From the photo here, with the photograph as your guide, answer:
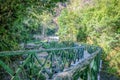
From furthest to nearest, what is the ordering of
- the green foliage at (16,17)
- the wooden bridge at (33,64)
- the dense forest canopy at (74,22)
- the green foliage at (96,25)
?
the green foliage at (96,25), the dense forest canopy at (74,22), the green foliage at (16,17), the wooden bridge at (33,64)

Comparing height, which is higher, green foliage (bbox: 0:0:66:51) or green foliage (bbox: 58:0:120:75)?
green foliage (bbox: 0:0:66:51)

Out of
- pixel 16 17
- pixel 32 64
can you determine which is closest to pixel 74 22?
pixel 16 17

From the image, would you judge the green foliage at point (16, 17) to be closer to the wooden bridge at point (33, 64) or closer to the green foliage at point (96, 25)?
the wooden bridge at point (33, 64)

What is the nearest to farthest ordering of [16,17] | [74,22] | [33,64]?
1. [33,64]
2. [16,17]
3. [74,22]

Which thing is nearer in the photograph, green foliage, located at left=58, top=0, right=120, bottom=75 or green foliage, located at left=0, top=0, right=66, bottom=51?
green foliage, located at left=0, top=0, right=66, bottom=51

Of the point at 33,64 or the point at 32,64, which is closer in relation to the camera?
the point at 32,64

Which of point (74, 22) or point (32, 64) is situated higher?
point (32, 64)

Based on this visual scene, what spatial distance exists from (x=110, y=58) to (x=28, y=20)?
47.8ft

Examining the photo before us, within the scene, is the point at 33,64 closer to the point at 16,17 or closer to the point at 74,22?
the point at 16,17

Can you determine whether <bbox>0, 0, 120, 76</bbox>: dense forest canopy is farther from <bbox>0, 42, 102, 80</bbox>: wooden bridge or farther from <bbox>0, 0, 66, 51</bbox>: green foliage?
<bbox>0, 42, 102, 80</bbox>: wooden bridge

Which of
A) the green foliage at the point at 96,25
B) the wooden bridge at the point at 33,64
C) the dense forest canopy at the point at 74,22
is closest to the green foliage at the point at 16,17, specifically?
the dense forest canopy at the point at 74,22

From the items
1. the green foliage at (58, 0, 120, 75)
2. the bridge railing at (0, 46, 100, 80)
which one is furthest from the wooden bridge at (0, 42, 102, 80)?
the green foliage at (58, 0, 120, 75)

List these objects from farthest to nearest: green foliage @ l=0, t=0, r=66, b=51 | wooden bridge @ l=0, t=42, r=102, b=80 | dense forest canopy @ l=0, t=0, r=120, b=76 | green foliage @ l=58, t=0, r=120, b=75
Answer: green foliage @ l=58, t=0, r=120, b=75, dense forest canopy @ l=0, t=0, r=120, b=76, green foliage @ l=0, t=0, r=66, b=51, wooden bridge @ l=0, t=42, r=102, b=80

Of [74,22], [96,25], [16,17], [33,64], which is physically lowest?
[74,22]
